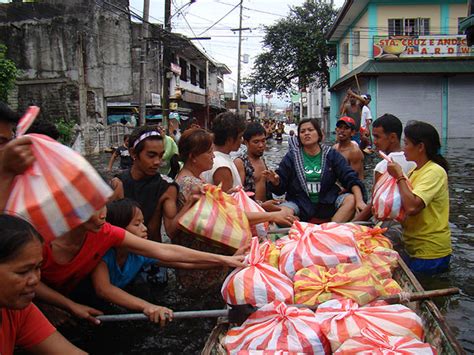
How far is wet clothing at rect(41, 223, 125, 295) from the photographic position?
277 cm

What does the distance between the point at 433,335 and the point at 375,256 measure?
88 cm

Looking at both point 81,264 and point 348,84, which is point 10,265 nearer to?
point 81,264

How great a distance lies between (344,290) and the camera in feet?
8.94

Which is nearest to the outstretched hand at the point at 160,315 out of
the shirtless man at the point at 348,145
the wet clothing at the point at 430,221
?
the wet clothing at the point at 430,221

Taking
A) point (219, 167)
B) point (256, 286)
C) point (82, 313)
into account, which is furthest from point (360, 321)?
point (219, 167)

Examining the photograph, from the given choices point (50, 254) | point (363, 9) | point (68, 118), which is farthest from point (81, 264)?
point (363, 9)

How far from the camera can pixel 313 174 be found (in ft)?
16.2

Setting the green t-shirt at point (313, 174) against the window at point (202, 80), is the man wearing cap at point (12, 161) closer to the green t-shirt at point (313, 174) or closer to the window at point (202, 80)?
the green t-shirt at point (313, 174)

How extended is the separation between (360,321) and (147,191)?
2015 millimetres

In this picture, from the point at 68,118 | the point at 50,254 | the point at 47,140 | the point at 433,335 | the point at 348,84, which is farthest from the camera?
the point at 348,84

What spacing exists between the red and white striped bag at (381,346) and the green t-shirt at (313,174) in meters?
2.76

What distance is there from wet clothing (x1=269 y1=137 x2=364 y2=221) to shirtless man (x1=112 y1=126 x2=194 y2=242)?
5.50 ft

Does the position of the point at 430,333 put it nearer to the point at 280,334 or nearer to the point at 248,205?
the point at 280,334

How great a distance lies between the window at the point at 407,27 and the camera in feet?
70.6
